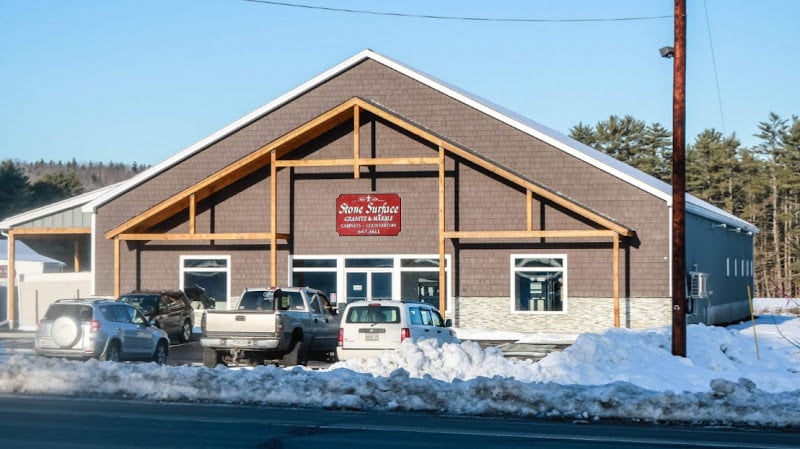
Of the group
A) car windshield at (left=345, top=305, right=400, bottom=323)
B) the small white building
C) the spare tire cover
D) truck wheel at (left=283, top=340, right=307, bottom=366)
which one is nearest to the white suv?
car windshield at (left=345, top=305, right=400, bottom=323)

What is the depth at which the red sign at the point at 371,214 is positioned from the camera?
35688 millimetres

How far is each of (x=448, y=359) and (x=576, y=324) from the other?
49.4 feet

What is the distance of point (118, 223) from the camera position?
1492 inches

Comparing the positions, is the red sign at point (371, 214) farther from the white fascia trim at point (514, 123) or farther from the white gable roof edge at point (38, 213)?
the white gable roof edge at point (38, 213)

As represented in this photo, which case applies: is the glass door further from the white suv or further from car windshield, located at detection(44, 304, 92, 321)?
car windshield, located at detection(44, 304, 92, 321)

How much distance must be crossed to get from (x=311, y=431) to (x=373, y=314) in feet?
30.2

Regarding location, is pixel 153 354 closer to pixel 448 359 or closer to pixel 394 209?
pixel 448 359

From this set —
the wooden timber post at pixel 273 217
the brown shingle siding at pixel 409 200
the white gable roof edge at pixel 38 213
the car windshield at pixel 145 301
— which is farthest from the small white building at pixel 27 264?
the car windshield at pixel 145 301

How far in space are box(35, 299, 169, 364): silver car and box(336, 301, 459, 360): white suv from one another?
4.74 metres

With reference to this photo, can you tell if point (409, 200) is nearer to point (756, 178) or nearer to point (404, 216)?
point (404, 216)

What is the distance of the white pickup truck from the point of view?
2217 centimetres

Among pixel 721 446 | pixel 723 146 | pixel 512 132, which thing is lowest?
pixel 721 446

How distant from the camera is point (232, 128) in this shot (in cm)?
3750

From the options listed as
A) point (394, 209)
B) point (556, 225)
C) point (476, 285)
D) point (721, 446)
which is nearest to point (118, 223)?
point (394, 209)
